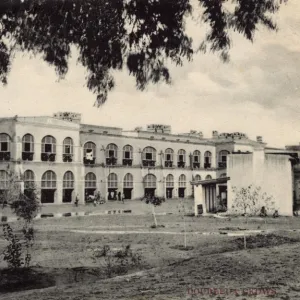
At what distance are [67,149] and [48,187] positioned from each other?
11.5 ft

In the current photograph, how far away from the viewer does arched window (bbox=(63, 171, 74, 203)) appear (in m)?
38.0

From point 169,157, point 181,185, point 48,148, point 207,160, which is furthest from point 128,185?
point 207,160

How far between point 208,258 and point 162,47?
18.0 feet

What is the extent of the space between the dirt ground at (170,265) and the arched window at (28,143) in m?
16.4

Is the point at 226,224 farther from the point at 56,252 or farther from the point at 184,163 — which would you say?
the point at 184,163

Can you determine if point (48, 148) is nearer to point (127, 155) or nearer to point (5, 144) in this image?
point (5, 144)

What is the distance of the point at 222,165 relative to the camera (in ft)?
179

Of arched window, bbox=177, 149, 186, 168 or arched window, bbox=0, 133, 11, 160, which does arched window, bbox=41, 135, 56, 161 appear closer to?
arched window, bbox=0, 133, 11, 160

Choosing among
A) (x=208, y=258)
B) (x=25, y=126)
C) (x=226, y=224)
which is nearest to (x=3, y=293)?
(x=208, y=258)

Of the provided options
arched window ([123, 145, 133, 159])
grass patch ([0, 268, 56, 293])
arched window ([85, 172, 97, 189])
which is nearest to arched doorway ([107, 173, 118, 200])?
arched window ([85, 172, 97, 189])

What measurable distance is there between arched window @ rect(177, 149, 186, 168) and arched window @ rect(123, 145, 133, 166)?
22.3ft

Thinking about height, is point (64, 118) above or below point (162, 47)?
Answer: above

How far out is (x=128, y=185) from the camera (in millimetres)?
44781

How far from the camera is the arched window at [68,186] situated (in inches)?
1497
